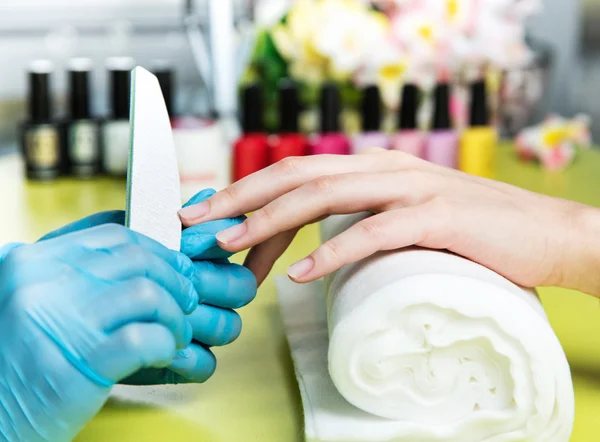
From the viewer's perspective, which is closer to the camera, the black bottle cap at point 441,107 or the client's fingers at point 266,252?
the client's fingers at point 266,252

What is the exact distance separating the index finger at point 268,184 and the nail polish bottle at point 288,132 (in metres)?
0.57

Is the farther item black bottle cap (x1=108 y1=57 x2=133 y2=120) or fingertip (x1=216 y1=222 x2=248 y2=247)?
black bottle cap (x1=108 y1=57 x2=133 y2=120)

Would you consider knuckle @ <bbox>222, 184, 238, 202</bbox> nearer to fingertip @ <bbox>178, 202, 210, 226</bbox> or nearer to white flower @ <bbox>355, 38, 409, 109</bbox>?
fingertip @ <bbox>178, 202, 210, 226</bbox>

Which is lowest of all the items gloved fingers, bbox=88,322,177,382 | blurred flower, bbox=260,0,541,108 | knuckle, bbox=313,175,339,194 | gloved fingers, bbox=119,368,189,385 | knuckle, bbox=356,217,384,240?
gloved fingers, bbox=119,368,189,385

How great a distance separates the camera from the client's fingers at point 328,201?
2.25 ft

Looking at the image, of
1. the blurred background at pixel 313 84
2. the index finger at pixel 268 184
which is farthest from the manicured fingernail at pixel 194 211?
the blurred background at pixel 313 84

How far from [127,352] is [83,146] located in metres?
0.96

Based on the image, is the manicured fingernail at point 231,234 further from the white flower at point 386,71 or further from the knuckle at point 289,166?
the white flower at point 386,71

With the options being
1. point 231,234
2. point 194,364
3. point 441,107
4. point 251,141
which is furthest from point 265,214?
point 441,107

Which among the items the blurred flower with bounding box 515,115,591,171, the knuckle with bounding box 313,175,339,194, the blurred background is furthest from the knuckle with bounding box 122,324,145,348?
the blurred flower with bounding box 515,115,591,171

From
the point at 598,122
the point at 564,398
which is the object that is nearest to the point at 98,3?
the point at 598,122

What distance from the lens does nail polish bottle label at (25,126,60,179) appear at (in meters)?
1.39

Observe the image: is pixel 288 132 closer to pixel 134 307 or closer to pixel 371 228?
pixel 371 228

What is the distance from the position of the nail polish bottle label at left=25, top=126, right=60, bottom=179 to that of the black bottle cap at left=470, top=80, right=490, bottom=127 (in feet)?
2.35
